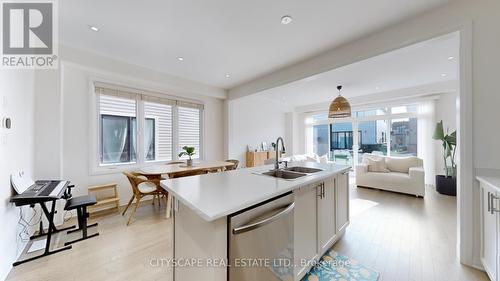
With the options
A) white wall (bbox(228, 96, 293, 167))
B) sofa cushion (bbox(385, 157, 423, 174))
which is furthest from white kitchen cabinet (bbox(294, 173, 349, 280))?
white wall (bbox(228, 96, 293, 167))

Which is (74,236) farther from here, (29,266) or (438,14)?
(438,14)

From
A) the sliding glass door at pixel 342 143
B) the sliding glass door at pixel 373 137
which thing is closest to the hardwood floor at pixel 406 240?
the sliding glass door at pixel 373 137

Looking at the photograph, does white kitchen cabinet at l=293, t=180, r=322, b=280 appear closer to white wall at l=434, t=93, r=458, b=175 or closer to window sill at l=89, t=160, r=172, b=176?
window sill at l=89, t=160, r=172, b=176

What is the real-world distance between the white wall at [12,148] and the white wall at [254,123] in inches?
148

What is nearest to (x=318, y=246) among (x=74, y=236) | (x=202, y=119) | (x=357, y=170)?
(x=74, y=236)

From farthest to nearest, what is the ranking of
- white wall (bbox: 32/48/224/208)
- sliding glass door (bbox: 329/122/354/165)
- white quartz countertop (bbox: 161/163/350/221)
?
sliding glass door (bbox: 329/122/354/165)
white wall (bbox: 32/48/224/208)
white quartz countertop (bbox: 161/163/350/221)

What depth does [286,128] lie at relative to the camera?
300 inches

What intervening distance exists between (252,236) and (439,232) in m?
2.94

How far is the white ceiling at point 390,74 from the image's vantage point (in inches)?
112

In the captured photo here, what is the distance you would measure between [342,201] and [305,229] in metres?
0.92

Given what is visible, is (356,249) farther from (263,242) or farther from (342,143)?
(342,143)

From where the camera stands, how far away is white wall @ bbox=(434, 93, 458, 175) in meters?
4.67

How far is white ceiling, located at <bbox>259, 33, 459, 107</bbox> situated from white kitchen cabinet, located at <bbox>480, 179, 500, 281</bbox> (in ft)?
5.40

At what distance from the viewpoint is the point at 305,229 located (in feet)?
5.37
